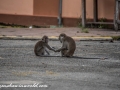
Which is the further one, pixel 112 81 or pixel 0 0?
pixel 0 0

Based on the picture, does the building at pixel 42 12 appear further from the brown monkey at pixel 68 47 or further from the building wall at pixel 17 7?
the brown monkey at pixel 68 47

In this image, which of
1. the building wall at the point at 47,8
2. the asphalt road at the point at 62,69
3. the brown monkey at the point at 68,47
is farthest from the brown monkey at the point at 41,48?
the building wall at the point at 47,8

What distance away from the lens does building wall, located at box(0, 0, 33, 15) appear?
20.8 m

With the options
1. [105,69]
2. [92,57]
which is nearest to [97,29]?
[92,57]

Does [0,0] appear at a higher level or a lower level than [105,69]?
higher

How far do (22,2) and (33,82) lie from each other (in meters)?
12.4

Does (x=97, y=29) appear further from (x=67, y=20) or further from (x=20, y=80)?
(x=20, y=80)

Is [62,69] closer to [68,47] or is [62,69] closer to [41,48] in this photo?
[68,47]

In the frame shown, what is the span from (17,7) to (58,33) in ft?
12.3

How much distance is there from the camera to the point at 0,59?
39.2 feet

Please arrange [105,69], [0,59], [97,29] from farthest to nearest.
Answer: [97,29] < [0,59] < [105,69]

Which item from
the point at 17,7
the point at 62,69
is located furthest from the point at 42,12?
the point at 62,69

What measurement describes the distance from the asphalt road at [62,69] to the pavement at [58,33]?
75.3 inches

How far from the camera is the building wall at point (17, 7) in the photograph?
20.8m
